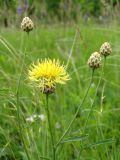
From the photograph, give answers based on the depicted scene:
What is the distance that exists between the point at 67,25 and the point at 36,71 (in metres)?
5.30

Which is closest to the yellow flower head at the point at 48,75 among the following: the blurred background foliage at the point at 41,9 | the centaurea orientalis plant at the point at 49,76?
the centaurea orientalis plant at the point at 49,76

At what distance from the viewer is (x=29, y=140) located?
4.66ft

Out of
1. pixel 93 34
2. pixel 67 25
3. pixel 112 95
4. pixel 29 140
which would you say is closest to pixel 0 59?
pixel 112 95

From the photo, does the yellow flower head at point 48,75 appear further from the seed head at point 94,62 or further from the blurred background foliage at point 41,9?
the blurred background foliage at point 41,9

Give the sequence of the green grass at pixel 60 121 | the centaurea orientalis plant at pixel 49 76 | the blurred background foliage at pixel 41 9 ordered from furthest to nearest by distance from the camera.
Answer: the blurred background foliage at pixel 41 9 → the green grass at pixel 60 121 → the centaurea orientalis plant at pixel 49 76

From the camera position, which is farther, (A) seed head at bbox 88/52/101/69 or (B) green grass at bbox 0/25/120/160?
(B) green grass at bbox 0/25/120/160

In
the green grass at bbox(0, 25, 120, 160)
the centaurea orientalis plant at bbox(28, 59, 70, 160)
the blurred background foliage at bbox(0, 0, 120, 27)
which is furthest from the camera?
the blurred background foliage at bbox(0, 0, 120, 27)

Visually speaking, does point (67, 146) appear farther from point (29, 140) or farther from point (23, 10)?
point (23, 10)

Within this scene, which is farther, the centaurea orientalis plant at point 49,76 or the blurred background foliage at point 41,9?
the blurred background foliage at point 41,9

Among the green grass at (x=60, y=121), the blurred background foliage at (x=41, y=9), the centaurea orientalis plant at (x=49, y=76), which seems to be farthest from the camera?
the blurred background foliage at (x=41, y=9)

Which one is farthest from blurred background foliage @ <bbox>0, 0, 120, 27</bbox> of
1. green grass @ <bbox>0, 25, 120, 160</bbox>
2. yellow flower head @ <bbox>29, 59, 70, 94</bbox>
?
yellow flower head @ <bbox>29, 59, 70, 94</bbox>

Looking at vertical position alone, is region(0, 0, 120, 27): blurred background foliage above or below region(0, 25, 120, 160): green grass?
above

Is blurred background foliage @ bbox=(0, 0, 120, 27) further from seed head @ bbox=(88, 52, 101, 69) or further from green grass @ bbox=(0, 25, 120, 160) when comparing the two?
seed head @ bbox=(88, 52, 101, 69)

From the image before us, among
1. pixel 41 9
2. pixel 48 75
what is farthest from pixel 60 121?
pixel 41 9
